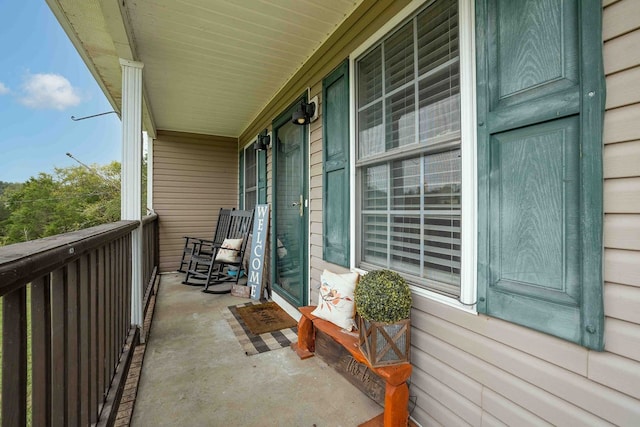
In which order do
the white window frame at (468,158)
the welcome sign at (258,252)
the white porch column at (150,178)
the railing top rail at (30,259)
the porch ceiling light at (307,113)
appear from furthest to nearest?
the white porch column at (150,178) → the welcome sign at (258,252) → the porch ceiling light at (307,113) → the white window frame at (468,158) → the railing top rail at (30,259)

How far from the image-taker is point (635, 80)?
87cm

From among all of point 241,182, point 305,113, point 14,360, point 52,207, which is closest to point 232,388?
point 14,360

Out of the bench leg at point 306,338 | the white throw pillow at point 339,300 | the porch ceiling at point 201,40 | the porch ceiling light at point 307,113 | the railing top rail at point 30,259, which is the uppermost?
the porch ceiling at point 201,40

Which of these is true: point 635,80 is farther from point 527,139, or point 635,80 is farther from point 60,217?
point 60,217

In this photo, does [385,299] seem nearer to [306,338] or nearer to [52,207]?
[306,338]

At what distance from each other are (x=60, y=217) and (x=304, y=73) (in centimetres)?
536

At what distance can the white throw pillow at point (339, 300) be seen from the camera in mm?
1939

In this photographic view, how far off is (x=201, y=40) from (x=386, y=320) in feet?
9.11

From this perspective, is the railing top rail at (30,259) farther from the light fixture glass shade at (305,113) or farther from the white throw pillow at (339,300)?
the light fixture glass shade at (305,113)

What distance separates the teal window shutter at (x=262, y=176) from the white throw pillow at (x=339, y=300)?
2.46 meters

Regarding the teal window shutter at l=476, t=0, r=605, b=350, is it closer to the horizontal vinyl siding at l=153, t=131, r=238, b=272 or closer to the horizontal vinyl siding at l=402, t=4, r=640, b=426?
the horizontal vinyl siding at l=402, t=4, r=640, b=426

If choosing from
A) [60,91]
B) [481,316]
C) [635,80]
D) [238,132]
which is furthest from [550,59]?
[60,91]

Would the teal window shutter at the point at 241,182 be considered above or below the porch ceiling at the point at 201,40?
below

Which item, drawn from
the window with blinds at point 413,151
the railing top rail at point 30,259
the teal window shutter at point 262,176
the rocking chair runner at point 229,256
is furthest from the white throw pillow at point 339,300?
the teal window shutter at point 262,176
